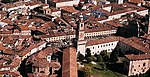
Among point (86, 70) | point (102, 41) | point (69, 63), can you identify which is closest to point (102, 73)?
point (86, 70)

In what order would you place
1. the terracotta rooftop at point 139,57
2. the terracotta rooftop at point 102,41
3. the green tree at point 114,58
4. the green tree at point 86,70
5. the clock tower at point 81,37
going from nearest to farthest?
the green tree at point 86,70 < the terracotta rooftop at point 139,57 < the clock tower at point 81,37 < the green tree at point 114,58 < the terracotta rooftop at point 102,41

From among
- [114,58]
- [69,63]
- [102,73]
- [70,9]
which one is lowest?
[102,73]

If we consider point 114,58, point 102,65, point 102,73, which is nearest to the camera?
point 102,73

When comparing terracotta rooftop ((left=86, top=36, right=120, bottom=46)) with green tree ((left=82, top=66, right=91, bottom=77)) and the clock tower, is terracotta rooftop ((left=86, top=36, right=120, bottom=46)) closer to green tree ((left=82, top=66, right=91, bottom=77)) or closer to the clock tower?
the clock tower

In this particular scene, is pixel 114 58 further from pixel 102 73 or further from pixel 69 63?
pixel 69 63

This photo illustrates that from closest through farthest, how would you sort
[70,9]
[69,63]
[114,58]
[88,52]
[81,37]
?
[69,63] → [114,58] → [81,37] → [88,52] → [70,9]

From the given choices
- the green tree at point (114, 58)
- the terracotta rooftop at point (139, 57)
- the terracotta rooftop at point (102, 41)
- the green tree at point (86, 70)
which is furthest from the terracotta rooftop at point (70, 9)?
the terracotta rooftop at point (139, 57)

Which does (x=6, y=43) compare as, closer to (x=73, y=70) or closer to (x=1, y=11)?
(x=73, y=70)

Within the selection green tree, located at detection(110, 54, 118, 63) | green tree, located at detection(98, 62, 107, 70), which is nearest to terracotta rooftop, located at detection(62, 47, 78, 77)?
green tree, located at detection(98, 62, 107, 70)

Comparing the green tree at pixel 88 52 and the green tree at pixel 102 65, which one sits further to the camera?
the green tree at pixel 88 52

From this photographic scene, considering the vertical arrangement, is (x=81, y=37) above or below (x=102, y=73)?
above

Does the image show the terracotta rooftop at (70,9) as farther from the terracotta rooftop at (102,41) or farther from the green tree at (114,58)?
the green tree at (114,58)

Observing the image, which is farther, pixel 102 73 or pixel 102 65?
pixel 102 65
